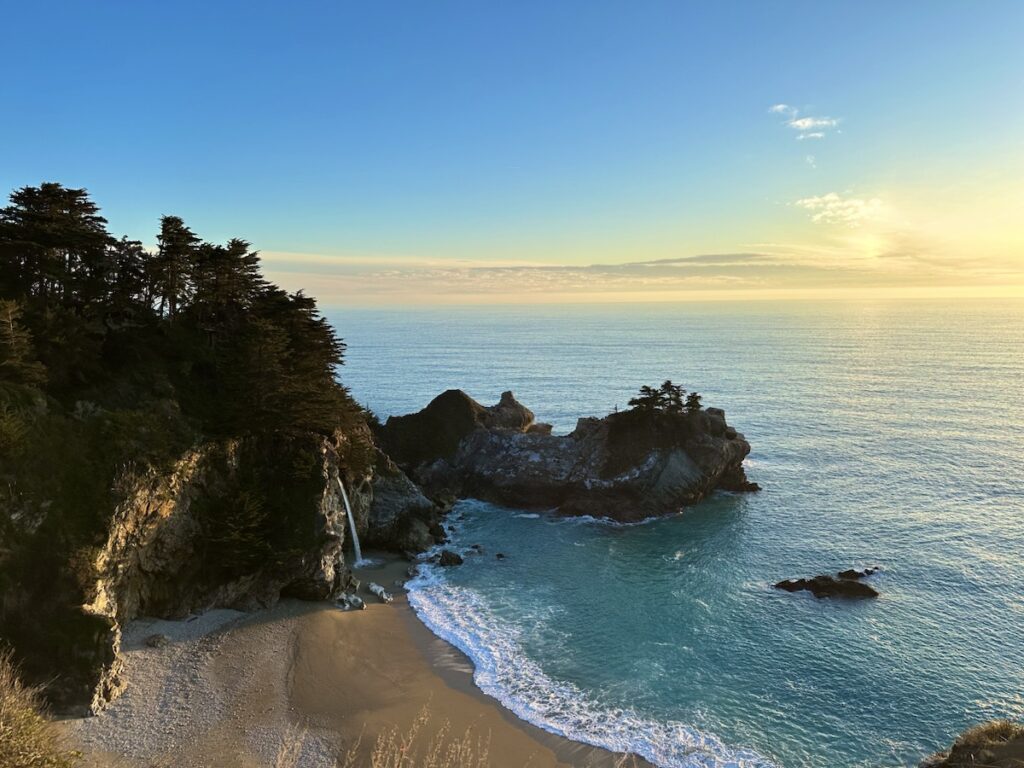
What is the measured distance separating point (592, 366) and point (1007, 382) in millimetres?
81097

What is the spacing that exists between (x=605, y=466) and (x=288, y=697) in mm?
36108

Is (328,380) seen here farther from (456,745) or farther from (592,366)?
(592,366)

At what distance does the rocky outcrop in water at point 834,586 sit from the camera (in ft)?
120

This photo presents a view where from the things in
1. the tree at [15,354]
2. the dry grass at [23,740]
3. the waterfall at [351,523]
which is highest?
the tree at [15,354]

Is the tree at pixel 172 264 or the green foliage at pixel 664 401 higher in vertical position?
the tree at pixel 172 264

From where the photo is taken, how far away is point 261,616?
105 ft

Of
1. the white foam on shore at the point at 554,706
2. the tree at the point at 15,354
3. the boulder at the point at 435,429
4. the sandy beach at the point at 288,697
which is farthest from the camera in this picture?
the boulder at the point at 435,429

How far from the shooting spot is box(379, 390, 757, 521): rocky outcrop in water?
53594 millimetres

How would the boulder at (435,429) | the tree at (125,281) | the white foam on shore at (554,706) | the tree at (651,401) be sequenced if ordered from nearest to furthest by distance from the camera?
the white foam on shore at (554,706)
the tree at (125,281)
the tree at (651,401)
the boulder at (435,429)

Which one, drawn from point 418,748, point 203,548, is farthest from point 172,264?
point 418,748

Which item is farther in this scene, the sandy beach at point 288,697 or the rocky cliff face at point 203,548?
the rocky cliff face at point 203,548

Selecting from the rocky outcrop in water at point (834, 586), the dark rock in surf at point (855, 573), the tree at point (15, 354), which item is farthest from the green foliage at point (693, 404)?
the tree at point (15, 354)

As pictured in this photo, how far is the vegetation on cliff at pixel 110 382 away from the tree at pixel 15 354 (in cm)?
7

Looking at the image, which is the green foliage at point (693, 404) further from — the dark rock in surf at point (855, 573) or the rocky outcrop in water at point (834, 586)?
the rocky outcrop in water at point (834, 586)
